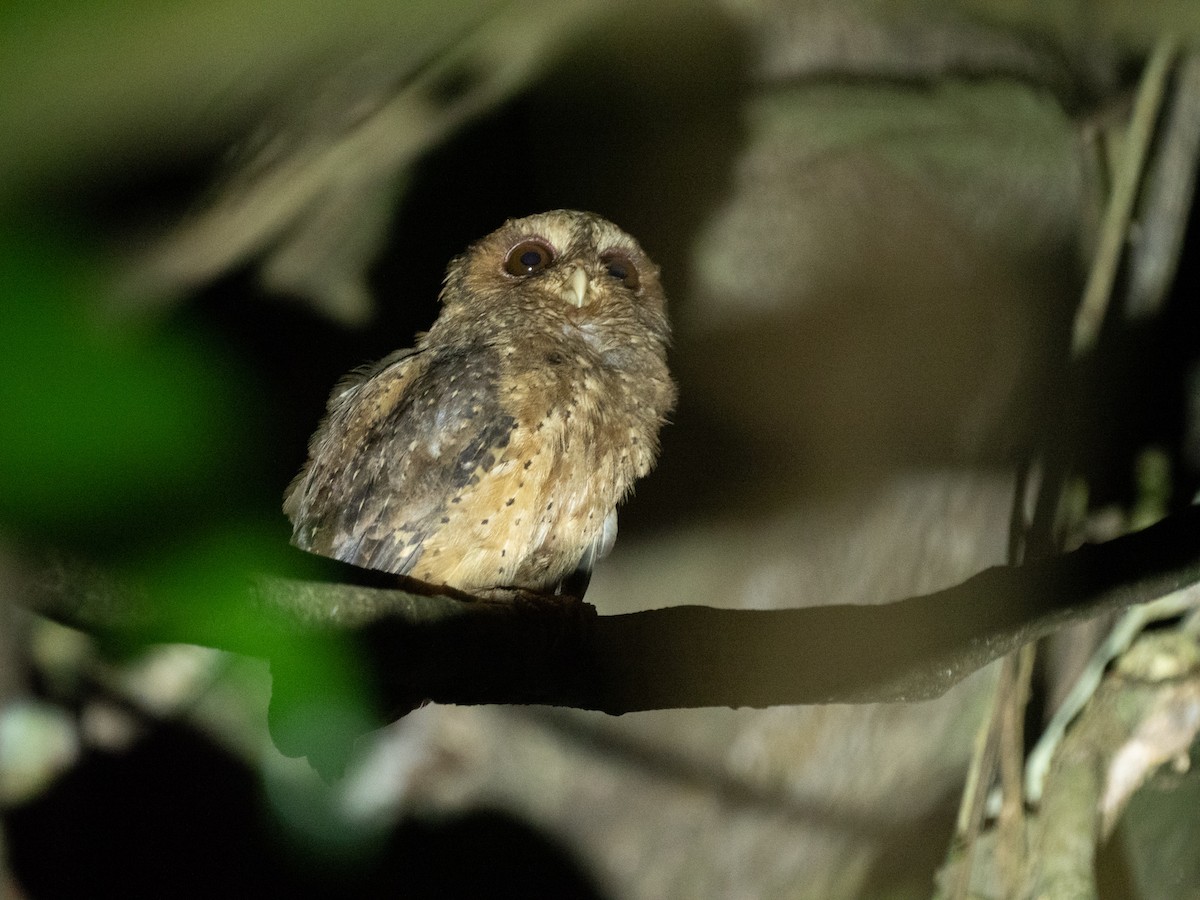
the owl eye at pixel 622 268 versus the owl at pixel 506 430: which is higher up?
the owl eye at pixel 622 268

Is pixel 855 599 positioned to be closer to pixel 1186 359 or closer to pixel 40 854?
pixel 1186 359

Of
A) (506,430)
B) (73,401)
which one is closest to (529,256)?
(506,430)

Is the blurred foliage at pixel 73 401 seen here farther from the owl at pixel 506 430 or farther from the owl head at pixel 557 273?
the owl head at pixel 557 273

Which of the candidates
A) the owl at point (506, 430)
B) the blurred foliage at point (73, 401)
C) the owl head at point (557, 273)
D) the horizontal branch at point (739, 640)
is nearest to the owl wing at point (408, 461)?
the owl at point (506, 430)

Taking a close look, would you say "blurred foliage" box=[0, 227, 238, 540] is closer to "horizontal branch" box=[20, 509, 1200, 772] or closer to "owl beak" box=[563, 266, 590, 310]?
"horizontal branch" box=[20, 509, 1200, 772]

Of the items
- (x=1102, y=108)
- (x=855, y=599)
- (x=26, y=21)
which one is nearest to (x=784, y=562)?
(x=855, y=599)

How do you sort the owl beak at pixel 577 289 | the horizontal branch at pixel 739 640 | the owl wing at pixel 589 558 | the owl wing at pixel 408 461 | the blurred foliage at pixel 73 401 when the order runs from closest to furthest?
the blurred foliage at pixel 73 401
the horizontal branch at pixel 739 640
the owl wing at pixel 408 461
the owl beak at pixel 577 289
the owl wing at pixel 589 558
